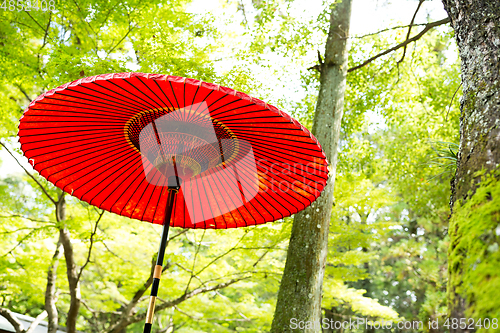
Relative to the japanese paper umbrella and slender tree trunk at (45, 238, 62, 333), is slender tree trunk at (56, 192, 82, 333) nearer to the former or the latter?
slender tree trunk at (45, 238, 62, 333)

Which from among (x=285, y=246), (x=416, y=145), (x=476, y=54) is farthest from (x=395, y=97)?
(x=476, y=54)

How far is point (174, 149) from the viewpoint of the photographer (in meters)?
1.44

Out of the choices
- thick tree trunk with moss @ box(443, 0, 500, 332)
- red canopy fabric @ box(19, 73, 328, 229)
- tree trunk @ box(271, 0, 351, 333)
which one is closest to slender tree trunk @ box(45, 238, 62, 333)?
tree trunk @ box(271, 0, 351, 333)

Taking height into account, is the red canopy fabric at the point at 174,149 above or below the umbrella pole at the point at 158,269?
above

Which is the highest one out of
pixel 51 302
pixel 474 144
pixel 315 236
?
pixel 315 236

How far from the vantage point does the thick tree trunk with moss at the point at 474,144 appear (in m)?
0.81

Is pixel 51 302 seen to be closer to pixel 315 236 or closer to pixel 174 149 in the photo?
pixel 315 236

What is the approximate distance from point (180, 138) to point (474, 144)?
110 cm

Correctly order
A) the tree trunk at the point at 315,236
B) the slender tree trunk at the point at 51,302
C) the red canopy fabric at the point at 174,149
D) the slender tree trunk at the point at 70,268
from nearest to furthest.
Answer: the red canopy fabric at the point at 174,149 → the tree trunk at the point at 315,236 → the slender tree trunk at the point at 70,268 → the slender tree trunk at the point at 51,302

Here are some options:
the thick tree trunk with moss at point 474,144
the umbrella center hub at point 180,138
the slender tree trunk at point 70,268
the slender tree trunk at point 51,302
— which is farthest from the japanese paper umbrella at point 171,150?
the slender tree trunk at point 51,302

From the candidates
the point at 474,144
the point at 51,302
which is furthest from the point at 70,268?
the point at 474,144

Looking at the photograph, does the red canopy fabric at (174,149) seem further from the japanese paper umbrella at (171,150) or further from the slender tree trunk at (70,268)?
the slender tree trunk at (70,268)

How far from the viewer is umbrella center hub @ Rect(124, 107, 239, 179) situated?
54.7 inches

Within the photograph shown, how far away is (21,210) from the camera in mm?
5523
